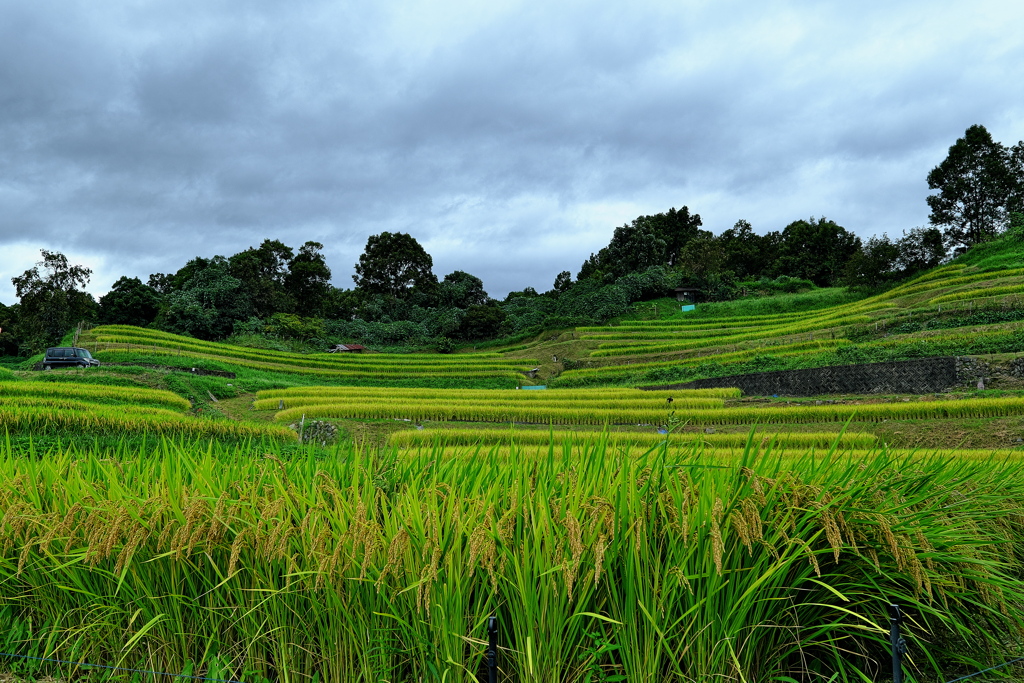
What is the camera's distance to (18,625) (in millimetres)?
3504

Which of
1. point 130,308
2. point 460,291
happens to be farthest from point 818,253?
point 130,308

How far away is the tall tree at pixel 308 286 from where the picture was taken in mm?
61603

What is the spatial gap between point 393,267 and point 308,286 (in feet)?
33.2

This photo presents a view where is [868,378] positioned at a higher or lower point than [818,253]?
lower

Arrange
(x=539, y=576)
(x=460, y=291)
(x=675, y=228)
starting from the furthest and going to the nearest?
1. (x=675, y=228)
2. (x=460, y=291)
3. (x=539, y=576)

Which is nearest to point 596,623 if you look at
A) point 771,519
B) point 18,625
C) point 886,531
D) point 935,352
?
point 771,519

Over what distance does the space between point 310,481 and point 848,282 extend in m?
57.8

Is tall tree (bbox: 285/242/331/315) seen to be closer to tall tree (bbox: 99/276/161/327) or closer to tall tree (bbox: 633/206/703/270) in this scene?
tall tree (bbox: 99/276/161/327)

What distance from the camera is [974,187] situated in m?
49.8

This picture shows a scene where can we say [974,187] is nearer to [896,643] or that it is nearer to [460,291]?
[460,291]

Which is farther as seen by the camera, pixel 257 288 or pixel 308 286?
pixel 308 286

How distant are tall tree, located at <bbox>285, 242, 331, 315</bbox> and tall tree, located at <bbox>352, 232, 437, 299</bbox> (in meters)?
4.82

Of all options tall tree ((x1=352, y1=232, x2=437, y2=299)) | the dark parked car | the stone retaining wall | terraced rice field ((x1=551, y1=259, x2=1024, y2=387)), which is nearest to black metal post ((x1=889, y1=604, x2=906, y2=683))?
the stone retaining wall

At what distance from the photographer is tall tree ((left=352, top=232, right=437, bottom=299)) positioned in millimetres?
68500
